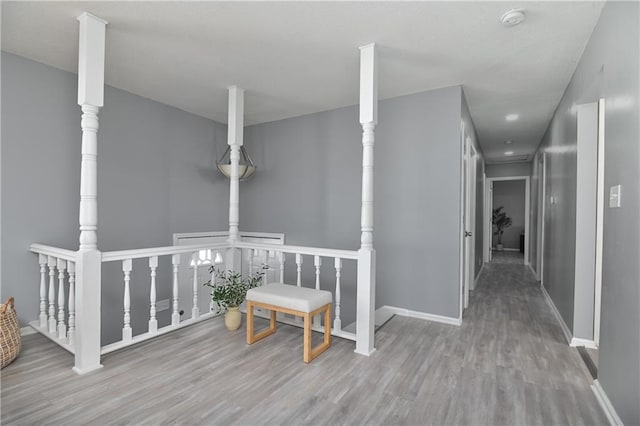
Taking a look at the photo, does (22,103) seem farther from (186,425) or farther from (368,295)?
(368,295)

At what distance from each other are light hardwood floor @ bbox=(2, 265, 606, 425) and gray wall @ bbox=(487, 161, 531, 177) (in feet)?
19.9

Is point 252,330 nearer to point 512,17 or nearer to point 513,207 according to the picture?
point 512,17

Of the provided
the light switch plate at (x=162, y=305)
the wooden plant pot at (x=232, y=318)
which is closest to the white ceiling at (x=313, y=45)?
the wooden plant pot at (x=232, y=318)

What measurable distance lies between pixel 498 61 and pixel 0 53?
14.3 feet

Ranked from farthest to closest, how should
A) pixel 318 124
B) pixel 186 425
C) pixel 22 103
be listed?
pixel 318 124 < pixel 22 103 < pixel 186 425

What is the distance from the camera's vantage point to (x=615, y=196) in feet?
5.95

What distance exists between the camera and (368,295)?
262 cm

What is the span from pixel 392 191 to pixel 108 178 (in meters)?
3.22

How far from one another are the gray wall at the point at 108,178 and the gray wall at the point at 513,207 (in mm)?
9563

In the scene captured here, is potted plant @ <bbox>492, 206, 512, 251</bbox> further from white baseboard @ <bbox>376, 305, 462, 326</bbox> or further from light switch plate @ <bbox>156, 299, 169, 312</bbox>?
light switch plate @ <bbox>156, 299, 169, 312</bbox>

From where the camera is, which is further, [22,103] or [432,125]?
[432,125]

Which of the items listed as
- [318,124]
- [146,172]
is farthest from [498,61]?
[146,172]

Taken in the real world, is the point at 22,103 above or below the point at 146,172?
above

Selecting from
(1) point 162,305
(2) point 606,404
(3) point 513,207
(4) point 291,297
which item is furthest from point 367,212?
(3) point 513,207
